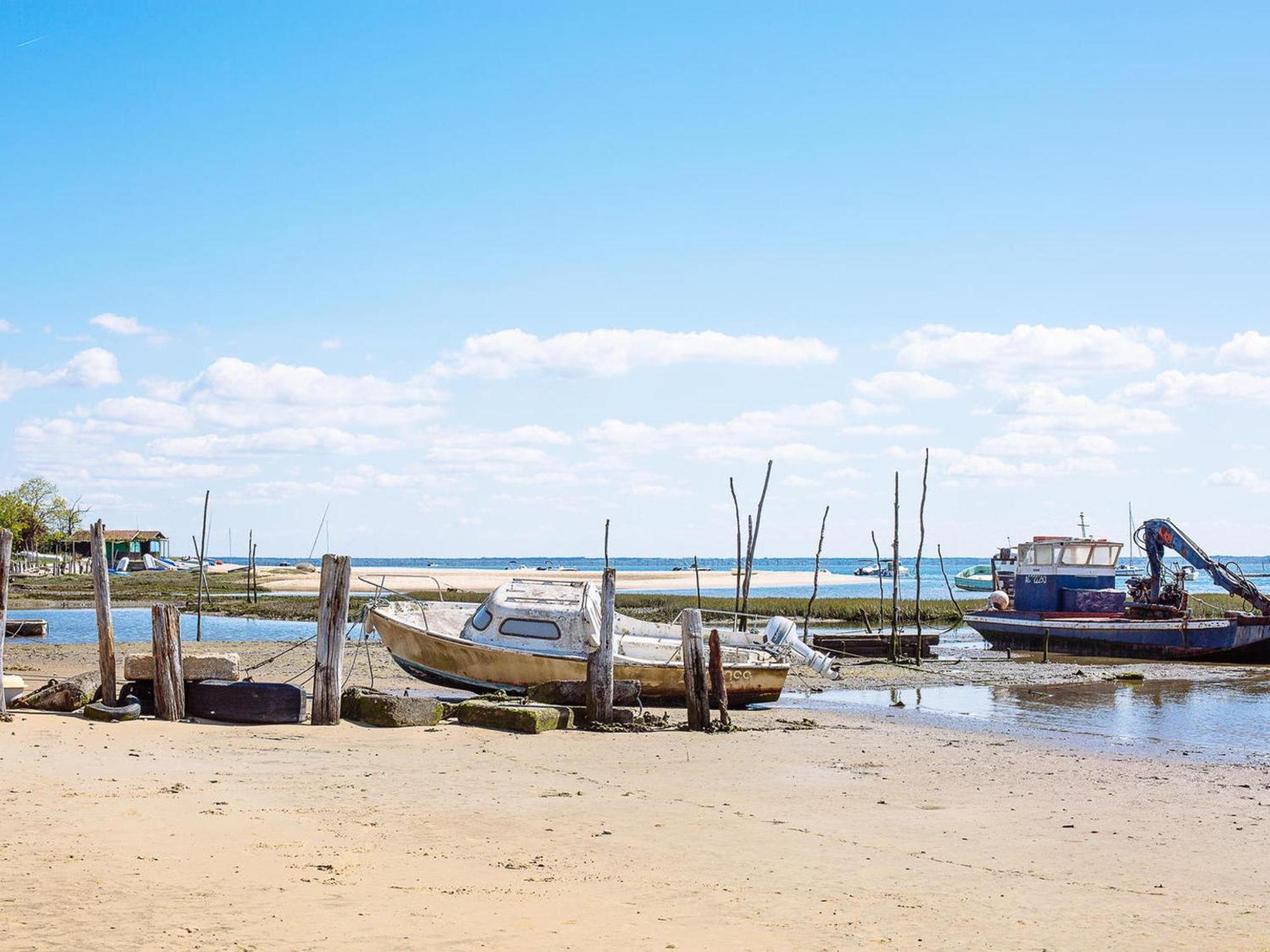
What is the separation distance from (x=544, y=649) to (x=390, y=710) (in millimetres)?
4909

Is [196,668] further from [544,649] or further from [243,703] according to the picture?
[544,649]

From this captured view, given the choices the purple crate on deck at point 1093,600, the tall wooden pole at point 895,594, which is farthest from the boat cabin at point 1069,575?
the tall wooden pole at point 895,594

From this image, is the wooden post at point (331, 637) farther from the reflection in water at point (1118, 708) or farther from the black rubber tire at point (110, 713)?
the reflection in water at point (1118, 708)

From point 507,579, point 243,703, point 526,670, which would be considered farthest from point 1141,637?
point 507,579

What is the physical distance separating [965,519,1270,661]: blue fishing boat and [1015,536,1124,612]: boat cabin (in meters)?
0.02

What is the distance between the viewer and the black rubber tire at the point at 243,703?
51.4ft

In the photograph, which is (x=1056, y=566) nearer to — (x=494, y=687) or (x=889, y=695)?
(x=889, y=695)

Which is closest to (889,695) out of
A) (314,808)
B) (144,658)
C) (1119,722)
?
(1119,722)

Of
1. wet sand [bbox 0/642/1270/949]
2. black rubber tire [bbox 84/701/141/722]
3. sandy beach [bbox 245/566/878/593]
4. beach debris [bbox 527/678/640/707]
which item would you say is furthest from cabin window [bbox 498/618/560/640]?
sandy beach [bbox 245/566/878/593]

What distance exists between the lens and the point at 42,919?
6516 mm

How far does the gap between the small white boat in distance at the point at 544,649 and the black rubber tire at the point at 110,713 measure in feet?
20.8

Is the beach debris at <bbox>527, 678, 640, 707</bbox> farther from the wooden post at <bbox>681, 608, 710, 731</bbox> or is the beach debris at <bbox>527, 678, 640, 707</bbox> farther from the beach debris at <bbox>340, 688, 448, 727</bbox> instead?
the beach debris at <bbox>340, 688, 448, 727</bbox>

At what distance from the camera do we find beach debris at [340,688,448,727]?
51.9 feet

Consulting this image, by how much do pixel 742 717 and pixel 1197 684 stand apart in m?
14.5
